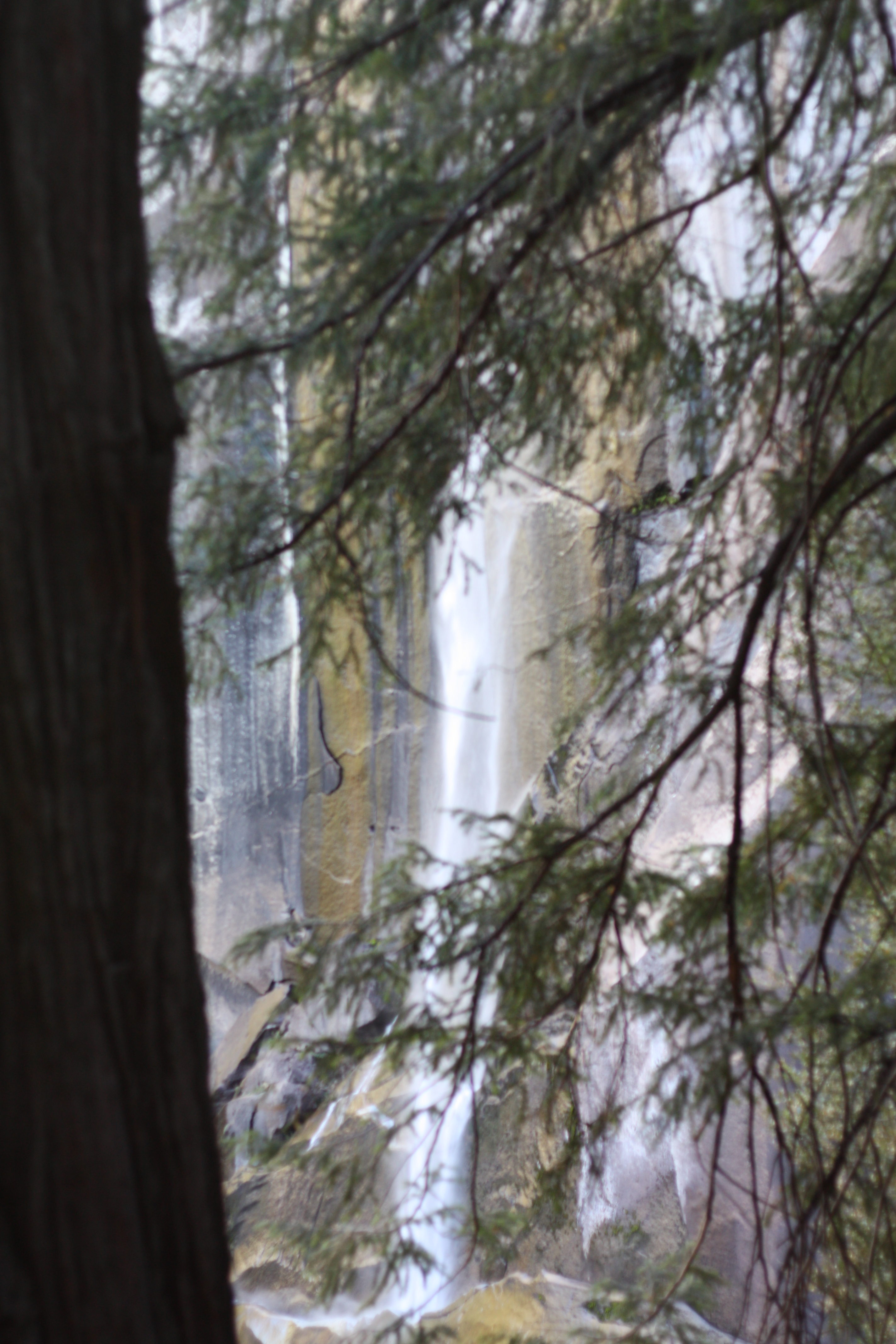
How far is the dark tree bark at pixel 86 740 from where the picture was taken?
107 cm

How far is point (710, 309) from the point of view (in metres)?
2.70

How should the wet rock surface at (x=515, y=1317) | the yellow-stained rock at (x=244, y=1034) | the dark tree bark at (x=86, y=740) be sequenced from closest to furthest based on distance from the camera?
the dark tree bark at (x=86, y=740) < the wet rock surface at (x=515, y=1317) < the yellow-stained rock at (x=244, y=1034)

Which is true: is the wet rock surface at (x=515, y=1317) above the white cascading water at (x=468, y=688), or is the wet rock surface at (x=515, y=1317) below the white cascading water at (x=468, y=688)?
below

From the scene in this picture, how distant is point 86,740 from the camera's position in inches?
43.4

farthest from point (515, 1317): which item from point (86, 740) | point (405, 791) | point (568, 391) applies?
point (405, 791)

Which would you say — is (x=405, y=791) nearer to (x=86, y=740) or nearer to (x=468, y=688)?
(x=468, y=688)

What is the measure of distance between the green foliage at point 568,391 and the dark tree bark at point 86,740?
764mm

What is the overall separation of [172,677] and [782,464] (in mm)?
1565

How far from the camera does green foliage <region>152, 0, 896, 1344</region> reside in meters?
1.92

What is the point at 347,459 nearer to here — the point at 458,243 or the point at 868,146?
the point at 458,243

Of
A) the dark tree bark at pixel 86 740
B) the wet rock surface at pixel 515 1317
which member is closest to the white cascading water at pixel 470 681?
the wet rock surface at pixel 515 1317

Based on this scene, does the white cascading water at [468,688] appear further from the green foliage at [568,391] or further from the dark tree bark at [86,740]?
the dark tree bark at [86,740]

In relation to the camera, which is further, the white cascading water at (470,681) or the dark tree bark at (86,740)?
the white cascading water at (470,681)

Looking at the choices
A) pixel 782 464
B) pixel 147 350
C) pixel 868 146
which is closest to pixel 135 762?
pixel 147 350
